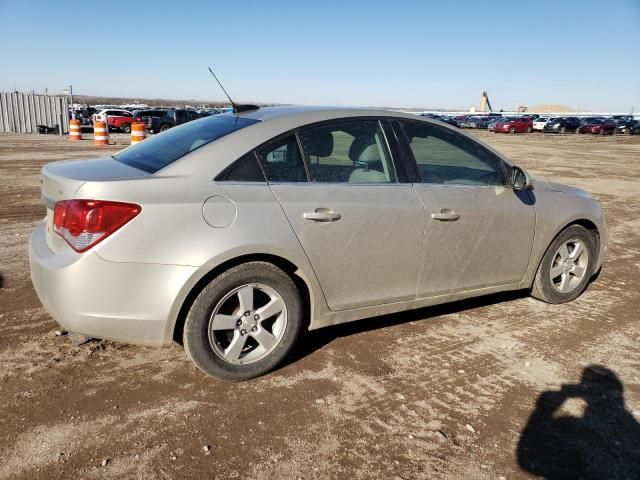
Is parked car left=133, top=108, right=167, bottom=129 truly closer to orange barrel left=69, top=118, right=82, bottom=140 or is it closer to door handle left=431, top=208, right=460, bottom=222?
orange barrel left=69, top=118, right=82, bottom=140

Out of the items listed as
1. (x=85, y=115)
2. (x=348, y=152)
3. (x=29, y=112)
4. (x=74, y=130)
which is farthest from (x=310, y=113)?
(x=85, y=115)

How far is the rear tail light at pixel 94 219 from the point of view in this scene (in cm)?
286

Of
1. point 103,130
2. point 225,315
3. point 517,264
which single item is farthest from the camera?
point 103,130

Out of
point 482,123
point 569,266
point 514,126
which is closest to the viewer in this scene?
point 569,266

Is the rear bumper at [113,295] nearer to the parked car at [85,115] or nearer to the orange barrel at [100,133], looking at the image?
the orange barrel at [100,133]

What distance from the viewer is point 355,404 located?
3109 mm

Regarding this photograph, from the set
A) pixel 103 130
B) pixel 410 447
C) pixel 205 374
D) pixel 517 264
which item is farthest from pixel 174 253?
pixel 103 130

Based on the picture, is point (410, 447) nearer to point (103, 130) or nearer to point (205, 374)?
point (205, 374)

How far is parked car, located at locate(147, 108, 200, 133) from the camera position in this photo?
3194 centimetres

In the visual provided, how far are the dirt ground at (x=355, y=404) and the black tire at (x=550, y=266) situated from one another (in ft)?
0.70

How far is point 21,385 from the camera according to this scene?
10.5 feet

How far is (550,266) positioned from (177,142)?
3.24 m

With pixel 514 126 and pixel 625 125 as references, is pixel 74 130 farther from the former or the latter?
pixel 625 125

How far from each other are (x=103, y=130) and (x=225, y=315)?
66.0ft
